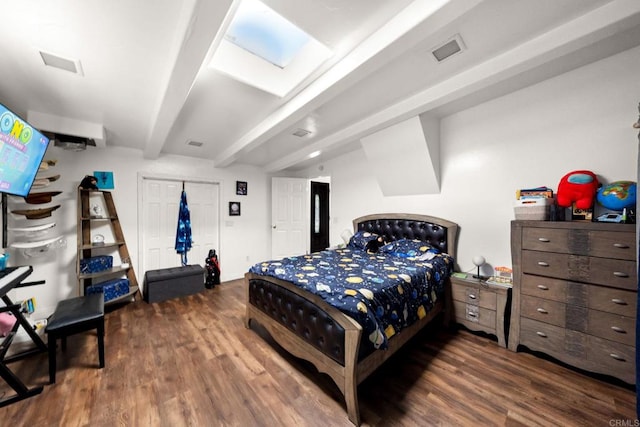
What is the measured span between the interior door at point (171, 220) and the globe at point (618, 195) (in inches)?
200

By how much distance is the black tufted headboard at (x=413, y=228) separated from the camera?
2957 mm

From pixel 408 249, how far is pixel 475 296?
851mm

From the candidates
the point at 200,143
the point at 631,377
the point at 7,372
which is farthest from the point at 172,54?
the point at 631,377

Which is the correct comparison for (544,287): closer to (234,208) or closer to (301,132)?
(301,132)

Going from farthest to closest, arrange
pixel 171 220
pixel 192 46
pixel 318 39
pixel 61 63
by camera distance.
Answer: pixel 171 220
pixel 61 63
pixel 318 39
pixel 192 46

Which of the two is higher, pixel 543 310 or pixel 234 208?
pixel 234 208

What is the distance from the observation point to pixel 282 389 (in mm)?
1742

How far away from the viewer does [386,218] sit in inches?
144

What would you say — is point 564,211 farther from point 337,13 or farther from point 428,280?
point 337,13

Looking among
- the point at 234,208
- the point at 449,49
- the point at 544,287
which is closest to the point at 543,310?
the point at 544,287

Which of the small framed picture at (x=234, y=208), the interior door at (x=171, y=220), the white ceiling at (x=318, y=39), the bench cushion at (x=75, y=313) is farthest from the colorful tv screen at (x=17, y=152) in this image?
the small framed picture at (x=234, y=208)

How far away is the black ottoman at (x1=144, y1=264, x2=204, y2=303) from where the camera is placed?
347 cm

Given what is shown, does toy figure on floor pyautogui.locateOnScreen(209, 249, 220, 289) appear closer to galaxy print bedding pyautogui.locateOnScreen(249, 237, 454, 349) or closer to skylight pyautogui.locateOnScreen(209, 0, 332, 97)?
galaxy print bedding pyautogui.locateOnScreen(249, 237, 454, 349)

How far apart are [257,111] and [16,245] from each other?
10.2ft
